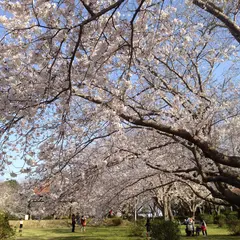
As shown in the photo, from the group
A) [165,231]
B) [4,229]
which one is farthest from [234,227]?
[4,229]

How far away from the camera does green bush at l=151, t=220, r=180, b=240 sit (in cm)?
1221

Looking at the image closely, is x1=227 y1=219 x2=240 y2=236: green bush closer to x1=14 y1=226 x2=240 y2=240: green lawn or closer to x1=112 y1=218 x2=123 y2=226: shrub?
x1=14 y1=226 x2=240 y2=240: green lawn

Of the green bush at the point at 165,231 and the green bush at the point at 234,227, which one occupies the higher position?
the green bush at the point at 234,227

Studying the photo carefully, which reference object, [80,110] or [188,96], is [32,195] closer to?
[80,110]

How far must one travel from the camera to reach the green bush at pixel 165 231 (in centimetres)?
1221

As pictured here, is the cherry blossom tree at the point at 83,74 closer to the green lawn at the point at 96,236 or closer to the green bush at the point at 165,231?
the green bush at the point at 165,231

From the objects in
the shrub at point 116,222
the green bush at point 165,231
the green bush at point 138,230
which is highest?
the shrub at point 116,222

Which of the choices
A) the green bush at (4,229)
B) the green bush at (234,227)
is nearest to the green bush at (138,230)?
the green bush at (234,227)

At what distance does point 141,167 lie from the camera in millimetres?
9273

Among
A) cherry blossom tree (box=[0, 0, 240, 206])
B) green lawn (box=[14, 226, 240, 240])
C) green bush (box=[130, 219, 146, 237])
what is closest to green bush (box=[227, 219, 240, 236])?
green lawn (box=[14, 226, 240, 240])

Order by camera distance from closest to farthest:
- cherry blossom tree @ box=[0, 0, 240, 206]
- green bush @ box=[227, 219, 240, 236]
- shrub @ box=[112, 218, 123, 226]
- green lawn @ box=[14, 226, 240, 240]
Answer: cherry blossom tree @ box=[0, 0, 240, 206] < green lawn @ box=[14, 226, 240, 240] < green bush @ box=[227, 219, 240, 236] < shrub @ box=[112, 218, 123, 226]

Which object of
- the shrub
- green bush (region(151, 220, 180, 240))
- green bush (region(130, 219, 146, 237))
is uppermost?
the shrub

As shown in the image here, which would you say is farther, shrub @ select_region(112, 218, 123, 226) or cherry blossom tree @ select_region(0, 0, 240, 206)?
shrub @ select_region(112, 218, 123, 226)

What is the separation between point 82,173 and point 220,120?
4304 mm
